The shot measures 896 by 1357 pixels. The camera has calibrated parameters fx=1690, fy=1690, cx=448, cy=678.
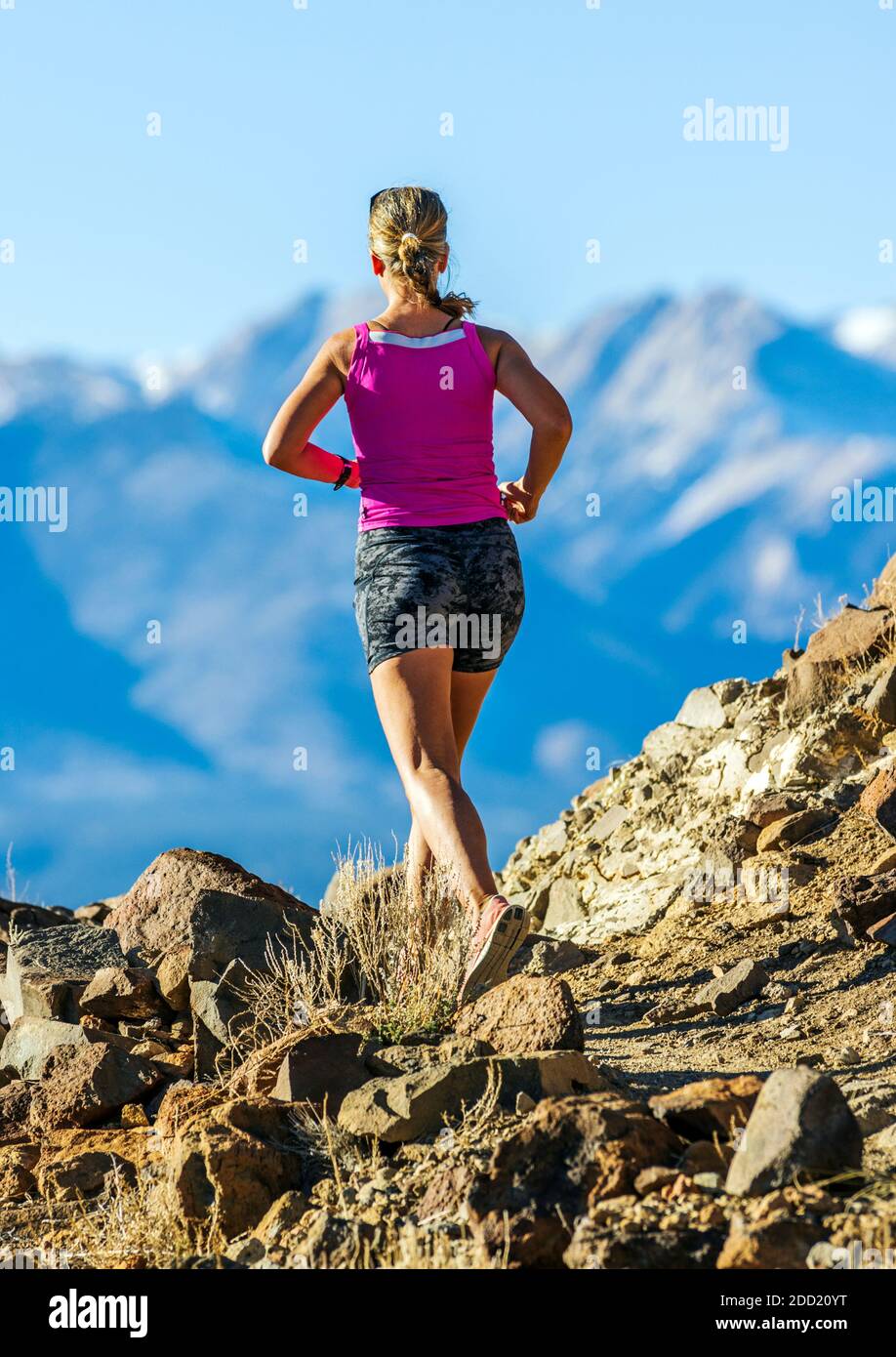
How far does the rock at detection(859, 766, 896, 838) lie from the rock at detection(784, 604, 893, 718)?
2.19 m

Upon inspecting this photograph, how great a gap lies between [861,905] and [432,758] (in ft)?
7.28

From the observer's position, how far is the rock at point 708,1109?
156 inches

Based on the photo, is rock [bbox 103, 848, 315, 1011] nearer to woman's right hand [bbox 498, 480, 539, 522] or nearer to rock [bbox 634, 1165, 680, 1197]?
woman's right hand [bbox 498, 480, 539, 522]

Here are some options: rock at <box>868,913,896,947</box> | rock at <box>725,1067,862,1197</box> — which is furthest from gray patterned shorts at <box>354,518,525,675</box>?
rock at <box>725,1067,862,1197</box>

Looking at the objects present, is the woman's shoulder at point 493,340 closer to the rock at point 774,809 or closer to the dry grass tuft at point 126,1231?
the dry grass tuft at point 126,1231

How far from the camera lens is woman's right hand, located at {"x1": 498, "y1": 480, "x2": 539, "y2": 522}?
5.96 m

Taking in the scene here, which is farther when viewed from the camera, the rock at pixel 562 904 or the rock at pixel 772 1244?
the rock at pixel 562 904

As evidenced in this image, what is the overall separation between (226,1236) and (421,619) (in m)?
2.10

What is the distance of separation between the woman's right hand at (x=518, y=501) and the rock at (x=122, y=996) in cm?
225

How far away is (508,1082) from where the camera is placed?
444cm

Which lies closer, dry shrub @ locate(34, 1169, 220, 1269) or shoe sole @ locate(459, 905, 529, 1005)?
dry shrub @ locate(34, 1169, 220, 1269)

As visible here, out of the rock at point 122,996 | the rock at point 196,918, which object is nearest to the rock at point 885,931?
the rock at point 196,918
